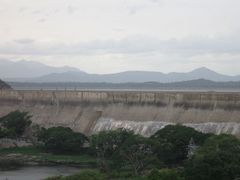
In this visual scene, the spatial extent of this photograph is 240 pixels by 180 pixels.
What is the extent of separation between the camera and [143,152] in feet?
139

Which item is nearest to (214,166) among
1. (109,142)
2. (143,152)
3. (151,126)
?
(143,152)

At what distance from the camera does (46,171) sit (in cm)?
4709

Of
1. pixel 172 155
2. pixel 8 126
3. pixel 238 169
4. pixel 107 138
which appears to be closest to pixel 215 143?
pixel 238 169

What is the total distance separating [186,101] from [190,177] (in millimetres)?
28171

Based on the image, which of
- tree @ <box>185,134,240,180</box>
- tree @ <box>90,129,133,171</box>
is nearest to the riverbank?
tree @ <box>90,129,133,171</box>

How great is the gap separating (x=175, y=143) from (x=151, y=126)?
13.9 metres

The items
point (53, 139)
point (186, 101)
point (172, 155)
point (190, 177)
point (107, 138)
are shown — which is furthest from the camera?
point (186, 101)

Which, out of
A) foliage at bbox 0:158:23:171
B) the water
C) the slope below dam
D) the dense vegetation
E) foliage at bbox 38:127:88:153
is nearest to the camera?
the dense vegetation

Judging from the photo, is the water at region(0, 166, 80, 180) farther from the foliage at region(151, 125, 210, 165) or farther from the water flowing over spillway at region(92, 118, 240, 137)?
the water flowing over spillway at region(92, 118, 240, 137)

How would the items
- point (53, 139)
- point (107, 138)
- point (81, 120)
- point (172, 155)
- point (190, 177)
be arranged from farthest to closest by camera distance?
1. point (81, 120)
2. point (53, 139)
3. point (107, 138)
4. point (172, 155)
5. point (190, 177)

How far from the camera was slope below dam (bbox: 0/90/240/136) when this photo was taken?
5641cm

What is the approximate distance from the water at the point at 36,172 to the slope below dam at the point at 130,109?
13.1m

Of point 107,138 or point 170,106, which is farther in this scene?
point 170,106

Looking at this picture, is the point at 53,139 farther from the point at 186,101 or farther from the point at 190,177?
the point at 190,177
